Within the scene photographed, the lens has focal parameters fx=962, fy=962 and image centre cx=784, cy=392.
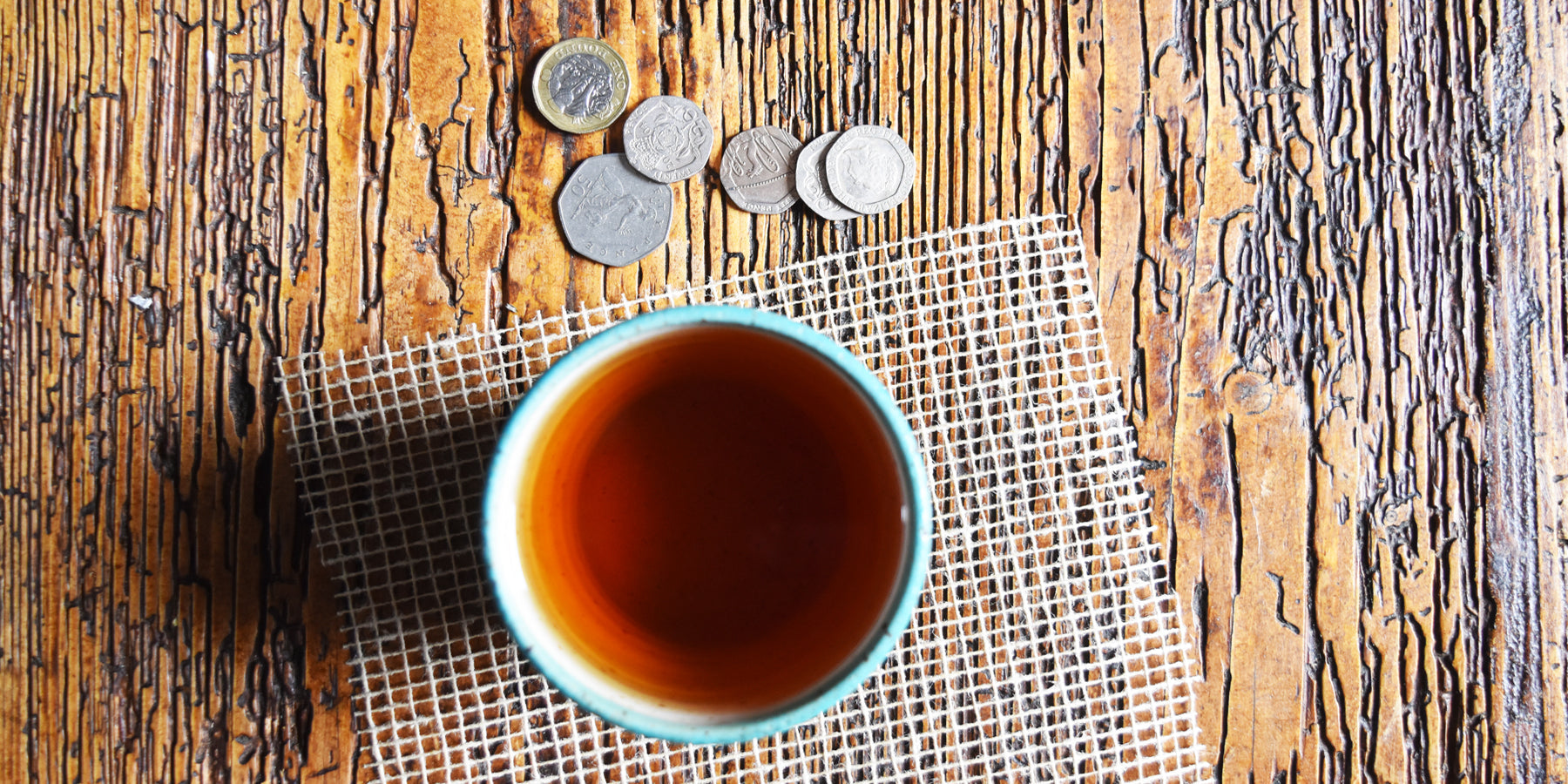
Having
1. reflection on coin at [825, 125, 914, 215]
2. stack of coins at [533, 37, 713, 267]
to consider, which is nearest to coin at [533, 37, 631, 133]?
stack of coins at [533, 37, 713, 267]

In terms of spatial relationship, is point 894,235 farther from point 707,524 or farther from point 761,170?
point 707,524

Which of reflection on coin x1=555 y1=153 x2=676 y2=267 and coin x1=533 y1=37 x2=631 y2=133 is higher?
coin x1=533 y1=37 x2=631 y2=133

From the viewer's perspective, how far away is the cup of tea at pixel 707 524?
323mm

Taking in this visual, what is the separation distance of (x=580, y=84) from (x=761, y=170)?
10 centimetres

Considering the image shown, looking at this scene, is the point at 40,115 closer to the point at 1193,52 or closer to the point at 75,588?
the point at 75,588

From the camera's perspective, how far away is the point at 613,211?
1.53 ft

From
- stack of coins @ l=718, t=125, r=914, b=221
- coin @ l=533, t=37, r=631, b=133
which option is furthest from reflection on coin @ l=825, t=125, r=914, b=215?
coin @ l=533, t=37, r=631, b=133

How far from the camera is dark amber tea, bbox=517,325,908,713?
347 mm

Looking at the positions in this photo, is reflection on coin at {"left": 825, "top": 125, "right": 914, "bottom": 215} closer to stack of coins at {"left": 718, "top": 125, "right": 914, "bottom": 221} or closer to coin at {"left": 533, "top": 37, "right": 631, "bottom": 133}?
stack of coins at {"left": 718, "top": 125, "right": 914, "bottom": 221}

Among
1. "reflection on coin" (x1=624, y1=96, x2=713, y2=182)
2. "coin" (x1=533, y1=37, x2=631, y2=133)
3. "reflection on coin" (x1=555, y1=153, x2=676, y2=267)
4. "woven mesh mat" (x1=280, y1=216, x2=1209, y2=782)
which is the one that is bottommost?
"woven mesh mat" (x1=280, y1=216, x2=1209, y2=782)

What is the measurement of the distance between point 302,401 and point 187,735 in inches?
6.7

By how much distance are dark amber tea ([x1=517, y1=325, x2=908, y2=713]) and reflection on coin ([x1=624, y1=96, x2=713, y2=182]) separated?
14cm

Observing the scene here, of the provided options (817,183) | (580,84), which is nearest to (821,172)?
(817,183)

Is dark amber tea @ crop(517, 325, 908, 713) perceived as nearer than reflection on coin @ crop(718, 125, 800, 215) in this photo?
Yes
